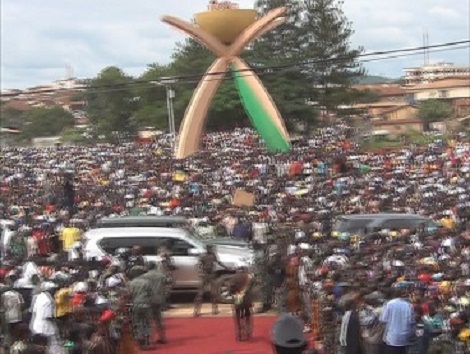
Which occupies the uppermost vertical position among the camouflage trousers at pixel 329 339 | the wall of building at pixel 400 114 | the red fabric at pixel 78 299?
the wall of building at pixel 400 114

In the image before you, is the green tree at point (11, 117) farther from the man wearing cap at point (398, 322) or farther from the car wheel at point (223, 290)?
the man wearing cap at point (398, 322)

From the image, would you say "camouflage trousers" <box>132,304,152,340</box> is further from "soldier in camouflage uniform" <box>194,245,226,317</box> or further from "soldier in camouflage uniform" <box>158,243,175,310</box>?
"soldier in camouflage uniform" <box>194,245,226,317</box>

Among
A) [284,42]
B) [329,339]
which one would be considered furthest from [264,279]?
[284,42]

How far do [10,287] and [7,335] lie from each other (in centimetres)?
115

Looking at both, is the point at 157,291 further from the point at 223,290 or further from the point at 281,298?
the point at 223,290

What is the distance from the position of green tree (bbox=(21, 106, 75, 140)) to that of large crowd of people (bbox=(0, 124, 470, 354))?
216ft

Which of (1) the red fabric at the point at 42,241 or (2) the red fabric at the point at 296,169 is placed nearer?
(1) the red fabric at the point at 42,241

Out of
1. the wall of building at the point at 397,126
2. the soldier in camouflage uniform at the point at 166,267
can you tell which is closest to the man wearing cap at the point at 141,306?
the soldier in camouflage uniform at the point at 166,267

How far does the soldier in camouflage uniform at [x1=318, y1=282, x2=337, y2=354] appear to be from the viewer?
12211 millimetres

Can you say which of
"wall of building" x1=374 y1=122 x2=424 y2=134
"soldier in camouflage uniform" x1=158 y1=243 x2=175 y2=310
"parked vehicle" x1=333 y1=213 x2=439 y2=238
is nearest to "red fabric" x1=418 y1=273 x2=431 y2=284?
"soldier in camouflage uniform" x1=158 y1=243 x2=175 y2=310

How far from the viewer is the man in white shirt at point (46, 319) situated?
11.7 m

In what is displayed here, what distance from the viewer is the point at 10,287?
1317 centimetres

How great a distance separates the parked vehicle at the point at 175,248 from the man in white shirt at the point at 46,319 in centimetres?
419

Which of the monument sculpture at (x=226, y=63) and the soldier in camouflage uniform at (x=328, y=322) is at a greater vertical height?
the monument sculpture at (x=226, y=63)
